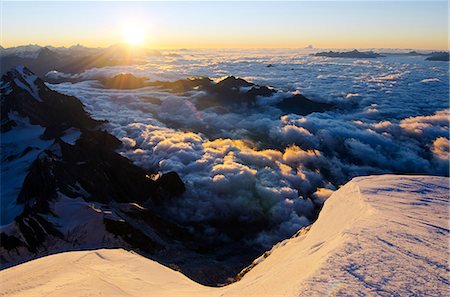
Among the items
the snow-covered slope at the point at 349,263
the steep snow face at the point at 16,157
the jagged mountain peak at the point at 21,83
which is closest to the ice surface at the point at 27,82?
the jagged mountain peak at the point at 21,83

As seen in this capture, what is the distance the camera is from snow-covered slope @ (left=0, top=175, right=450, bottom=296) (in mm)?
6910

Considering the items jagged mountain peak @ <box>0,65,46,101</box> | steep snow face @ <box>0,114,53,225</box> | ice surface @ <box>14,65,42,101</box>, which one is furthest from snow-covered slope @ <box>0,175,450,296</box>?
ice surface @ <box>14,65,42,101</box>

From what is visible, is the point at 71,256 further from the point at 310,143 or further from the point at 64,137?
the point at 310,143

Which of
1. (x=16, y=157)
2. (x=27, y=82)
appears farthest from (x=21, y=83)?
(x=16, y=157)

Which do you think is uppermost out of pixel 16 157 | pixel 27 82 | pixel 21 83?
pixel 27 82

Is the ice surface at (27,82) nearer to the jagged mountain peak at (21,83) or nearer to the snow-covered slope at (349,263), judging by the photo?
the jagged mountain peak at (21,83)

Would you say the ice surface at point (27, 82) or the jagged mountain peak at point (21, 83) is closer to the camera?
the jagged mountain peak at point (21, 83)

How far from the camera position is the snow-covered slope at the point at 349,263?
22.7 ft

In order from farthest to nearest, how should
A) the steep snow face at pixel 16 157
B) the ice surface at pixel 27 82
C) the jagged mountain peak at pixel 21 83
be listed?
the ice surface at pixel 27 82 < the jagged mountain peak at pixel 21 83 < the steep snow face at pixel 16 157

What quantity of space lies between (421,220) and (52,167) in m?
74.9

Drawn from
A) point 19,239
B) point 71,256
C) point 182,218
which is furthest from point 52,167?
point 71,256

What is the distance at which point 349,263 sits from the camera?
749 cm

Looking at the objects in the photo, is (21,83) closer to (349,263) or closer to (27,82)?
(27,82)

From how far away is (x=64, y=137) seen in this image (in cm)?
10919
